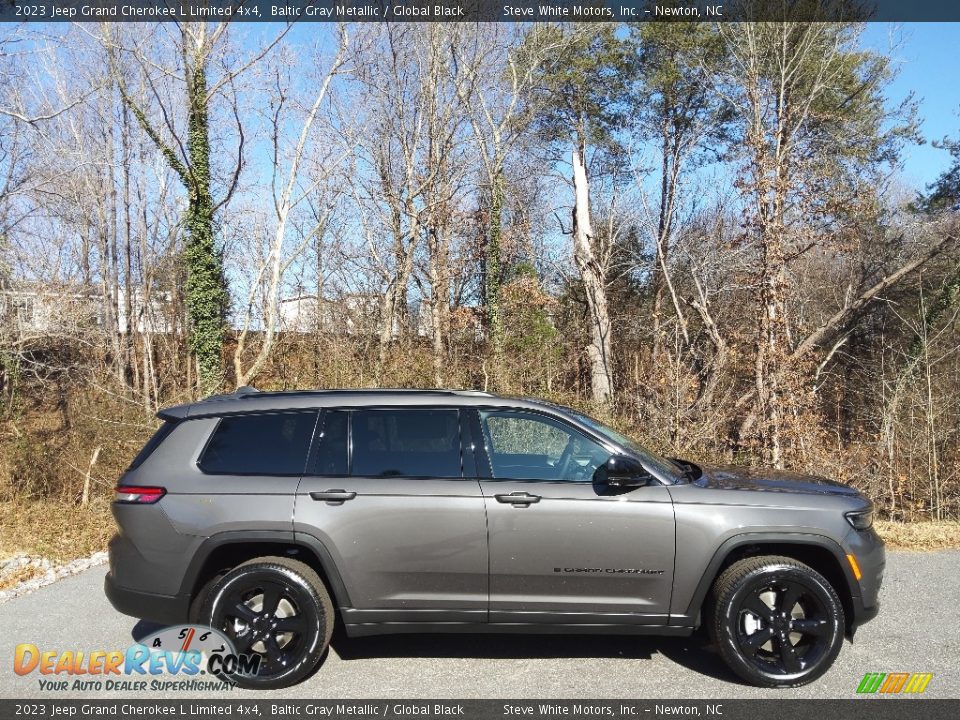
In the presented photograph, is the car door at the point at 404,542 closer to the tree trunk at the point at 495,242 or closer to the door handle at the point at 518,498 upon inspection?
the door handle at the point at 518,498

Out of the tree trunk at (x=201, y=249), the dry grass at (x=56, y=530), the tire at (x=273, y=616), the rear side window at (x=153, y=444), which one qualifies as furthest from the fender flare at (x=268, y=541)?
the tree trunk at (x=201, y=249)

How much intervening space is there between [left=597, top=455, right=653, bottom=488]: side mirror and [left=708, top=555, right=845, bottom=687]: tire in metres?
0.75

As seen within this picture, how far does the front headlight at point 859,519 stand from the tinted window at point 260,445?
3.29 m

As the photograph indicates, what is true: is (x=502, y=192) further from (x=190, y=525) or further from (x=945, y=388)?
(x=190, y=525)

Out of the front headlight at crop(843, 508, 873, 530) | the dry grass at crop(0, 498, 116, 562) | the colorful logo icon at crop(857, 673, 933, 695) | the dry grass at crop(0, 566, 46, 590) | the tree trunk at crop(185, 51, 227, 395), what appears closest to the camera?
the colorful logo icon at crop(857, 673, 933, 695)

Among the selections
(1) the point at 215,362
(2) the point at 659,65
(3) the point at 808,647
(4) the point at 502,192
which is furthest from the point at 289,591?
(2) the point at 659,65

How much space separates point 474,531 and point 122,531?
2.15 m

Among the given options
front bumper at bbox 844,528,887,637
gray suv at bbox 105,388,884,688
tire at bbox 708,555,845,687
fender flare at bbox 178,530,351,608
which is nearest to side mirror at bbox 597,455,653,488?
gray suv at bbox 105,388,884,688

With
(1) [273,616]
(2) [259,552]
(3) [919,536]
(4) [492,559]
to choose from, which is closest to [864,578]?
(4) [492,559]

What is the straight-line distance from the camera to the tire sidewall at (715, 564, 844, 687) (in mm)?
4344

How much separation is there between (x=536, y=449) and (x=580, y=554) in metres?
0.93

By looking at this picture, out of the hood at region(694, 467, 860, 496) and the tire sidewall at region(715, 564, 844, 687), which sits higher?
the hood at region(694, 467, 860, 496)

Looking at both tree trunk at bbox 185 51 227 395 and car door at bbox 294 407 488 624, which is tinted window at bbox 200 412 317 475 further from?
tree trunk at bbox 185 51 227 395

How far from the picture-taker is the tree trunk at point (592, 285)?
20516mm
